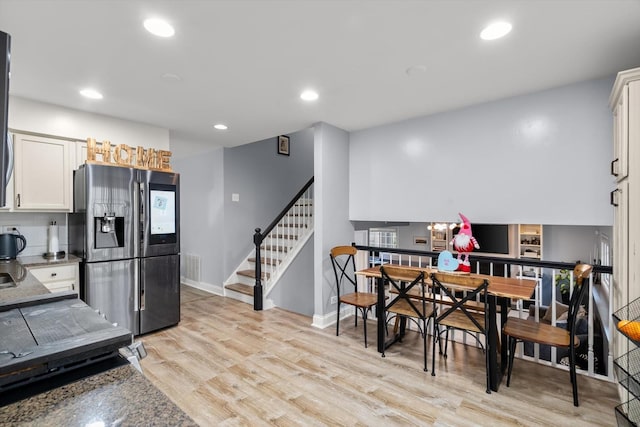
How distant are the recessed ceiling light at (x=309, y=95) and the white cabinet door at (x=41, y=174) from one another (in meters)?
2.46

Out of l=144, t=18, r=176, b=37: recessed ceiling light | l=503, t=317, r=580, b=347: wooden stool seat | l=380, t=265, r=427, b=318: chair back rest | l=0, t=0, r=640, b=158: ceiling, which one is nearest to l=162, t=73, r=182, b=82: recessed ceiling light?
l=0, t=0, r=640, b=158: ceiling

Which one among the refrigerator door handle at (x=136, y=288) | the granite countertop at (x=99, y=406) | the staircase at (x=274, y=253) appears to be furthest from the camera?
the staircase at (x=274, y=253)

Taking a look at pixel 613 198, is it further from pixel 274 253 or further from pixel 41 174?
pixel 41 174

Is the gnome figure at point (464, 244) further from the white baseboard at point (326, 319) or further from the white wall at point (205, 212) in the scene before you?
the white wall at point (205, 212)

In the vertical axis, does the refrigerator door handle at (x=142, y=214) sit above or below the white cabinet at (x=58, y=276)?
above

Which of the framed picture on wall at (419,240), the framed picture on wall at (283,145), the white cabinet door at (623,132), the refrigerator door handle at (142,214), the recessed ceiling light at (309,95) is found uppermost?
the framed picture on wall at (283,145)

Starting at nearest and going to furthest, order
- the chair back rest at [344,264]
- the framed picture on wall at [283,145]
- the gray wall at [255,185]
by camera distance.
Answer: the chair back rest at [344,264] → the gray wall at [255,185] → the framed picture on wall at [283,145]

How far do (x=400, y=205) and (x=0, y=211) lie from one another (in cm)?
407

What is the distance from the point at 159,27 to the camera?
188 centimetres

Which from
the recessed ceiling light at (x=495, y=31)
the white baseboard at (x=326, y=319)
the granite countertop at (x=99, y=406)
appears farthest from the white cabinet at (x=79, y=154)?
the recessed ceiling light at (x=495, y=31)

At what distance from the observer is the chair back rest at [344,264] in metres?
3.74

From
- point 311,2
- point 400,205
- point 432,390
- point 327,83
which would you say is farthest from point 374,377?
point 311,2

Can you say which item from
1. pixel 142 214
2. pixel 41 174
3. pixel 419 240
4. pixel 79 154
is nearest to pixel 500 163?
pixel 142 214

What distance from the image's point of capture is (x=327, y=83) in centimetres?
269
